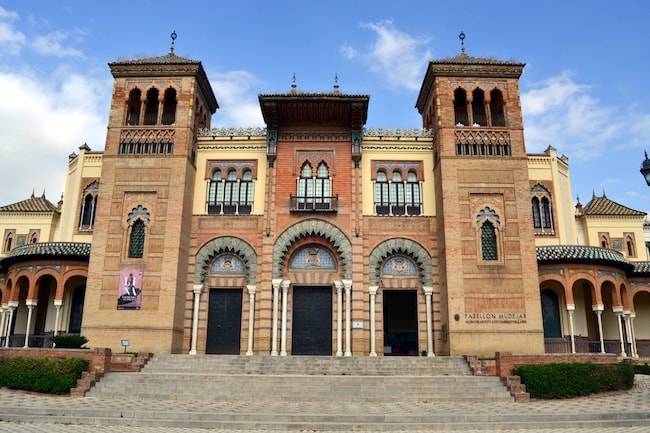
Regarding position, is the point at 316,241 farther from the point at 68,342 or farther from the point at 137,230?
the point at 68,342

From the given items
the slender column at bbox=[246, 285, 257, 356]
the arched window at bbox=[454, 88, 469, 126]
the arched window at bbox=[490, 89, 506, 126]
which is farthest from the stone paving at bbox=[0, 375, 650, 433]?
the arched window at bbox=[454, 88, 469, 126]

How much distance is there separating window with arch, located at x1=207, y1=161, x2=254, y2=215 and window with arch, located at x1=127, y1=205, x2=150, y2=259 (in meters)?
2.60

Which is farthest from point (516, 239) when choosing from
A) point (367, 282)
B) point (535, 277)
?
point (367, 282)

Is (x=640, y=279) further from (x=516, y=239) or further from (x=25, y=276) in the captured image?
(x=25, y=276)

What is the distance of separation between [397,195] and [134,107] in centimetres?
1178

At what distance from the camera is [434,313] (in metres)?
20.9

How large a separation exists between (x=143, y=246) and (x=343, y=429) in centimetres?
1245

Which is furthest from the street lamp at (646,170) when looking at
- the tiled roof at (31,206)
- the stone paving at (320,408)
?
the tiled roof at (31,206)

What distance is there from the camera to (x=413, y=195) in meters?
22.4

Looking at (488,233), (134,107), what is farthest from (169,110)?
(488,233)

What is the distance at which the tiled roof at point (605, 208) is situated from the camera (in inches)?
1128

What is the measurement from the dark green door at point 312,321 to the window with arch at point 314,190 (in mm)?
3199

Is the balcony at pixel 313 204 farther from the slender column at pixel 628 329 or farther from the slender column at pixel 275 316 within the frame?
the slender column at pixel 628 329

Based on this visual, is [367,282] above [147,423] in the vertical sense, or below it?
above
